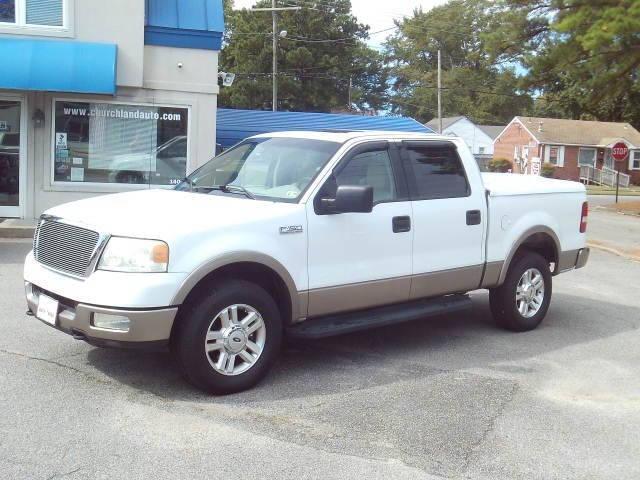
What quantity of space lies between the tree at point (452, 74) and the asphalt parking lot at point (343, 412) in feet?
242

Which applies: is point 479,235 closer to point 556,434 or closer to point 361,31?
point 556,434

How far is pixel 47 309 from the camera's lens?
4.75 m

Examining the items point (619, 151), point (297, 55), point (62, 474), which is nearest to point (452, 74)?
point (297, 55)

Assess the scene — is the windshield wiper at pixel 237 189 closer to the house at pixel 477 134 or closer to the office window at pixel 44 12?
the office window at pixel 44 12

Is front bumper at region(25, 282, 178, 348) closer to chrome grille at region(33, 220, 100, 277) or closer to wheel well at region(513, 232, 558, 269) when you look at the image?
chrome grille at region(33, 220, 100, 277)

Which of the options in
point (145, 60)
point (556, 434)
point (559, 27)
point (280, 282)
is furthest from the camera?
point (559, 27)

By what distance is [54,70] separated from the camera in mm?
11891

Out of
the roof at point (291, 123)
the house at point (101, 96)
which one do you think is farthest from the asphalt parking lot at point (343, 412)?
the roof at point (291, 123)

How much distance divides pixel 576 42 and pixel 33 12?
1599 centimetres

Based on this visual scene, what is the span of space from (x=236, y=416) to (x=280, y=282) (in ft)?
3.40

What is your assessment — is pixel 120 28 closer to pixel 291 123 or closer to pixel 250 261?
pixel 250 261

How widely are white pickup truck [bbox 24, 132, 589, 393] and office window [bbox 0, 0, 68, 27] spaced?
8.15 metres

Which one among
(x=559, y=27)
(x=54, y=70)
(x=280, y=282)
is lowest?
(x=280, y=282)

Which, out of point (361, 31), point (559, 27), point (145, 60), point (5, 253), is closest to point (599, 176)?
point (361, 31)
